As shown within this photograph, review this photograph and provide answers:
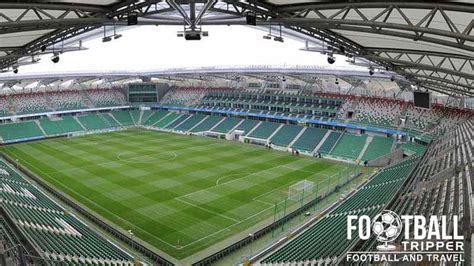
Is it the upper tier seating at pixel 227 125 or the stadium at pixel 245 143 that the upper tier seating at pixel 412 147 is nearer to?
the stadium at pixel 245 143

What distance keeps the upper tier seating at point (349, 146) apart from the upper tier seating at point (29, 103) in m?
49.0

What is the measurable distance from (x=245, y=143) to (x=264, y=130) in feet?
14.6

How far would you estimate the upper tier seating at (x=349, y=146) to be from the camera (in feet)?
145

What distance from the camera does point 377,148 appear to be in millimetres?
44094

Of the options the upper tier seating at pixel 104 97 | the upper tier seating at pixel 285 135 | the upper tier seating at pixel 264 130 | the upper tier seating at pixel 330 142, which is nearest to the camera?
the upper tier seating at pixel 330 142

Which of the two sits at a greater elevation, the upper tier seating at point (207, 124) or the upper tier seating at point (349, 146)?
the upper tier seating at point (207, 124)

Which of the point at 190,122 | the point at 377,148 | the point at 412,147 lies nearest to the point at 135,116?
the point at 190,122

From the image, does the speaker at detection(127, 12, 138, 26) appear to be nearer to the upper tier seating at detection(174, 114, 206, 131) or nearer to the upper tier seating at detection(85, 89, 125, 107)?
the upper tier seating at detection(174, 114, 206, 131)

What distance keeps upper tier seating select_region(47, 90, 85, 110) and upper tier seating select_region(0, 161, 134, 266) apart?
4230cm

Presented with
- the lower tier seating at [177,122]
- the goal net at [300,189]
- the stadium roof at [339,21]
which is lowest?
the goal net at [300,189]

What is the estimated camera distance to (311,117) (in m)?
54.7

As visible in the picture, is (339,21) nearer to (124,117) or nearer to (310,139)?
(310,139)

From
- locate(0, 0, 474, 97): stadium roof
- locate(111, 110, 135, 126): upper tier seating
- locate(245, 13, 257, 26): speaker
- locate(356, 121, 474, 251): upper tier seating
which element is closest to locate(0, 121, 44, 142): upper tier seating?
locate(111, 110, 135, 126): upper tier seating

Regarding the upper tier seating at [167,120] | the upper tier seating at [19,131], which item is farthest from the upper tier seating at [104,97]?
the upper tier seating at [19,131]
